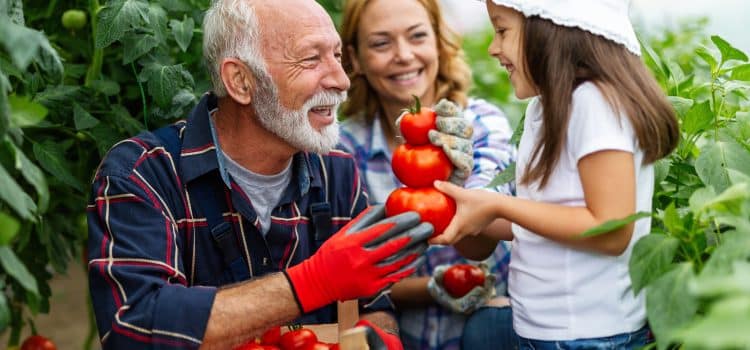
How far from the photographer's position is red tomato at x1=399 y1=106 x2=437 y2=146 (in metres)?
2.28

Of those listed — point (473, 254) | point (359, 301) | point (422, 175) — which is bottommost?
point (359, 301)

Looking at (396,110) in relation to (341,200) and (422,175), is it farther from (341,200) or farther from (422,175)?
(422,175)

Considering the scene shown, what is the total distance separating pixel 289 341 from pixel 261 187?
57cm

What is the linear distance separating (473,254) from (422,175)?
0.54 metres

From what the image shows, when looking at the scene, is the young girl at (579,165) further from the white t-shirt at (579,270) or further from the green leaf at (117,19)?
the green leaf at (117,19)

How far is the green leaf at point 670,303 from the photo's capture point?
168 cm

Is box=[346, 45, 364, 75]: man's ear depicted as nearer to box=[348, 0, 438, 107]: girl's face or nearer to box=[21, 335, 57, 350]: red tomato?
box=[348, 0, 438, 107]: girl's face

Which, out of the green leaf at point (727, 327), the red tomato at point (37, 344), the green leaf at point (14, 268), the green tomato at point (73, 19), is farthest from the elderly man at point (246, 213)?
the green leaf at point (727, 327)

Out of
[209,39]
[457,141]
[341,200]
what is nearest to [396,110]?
[341,200]

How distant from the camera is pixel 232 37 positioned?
2740 mm

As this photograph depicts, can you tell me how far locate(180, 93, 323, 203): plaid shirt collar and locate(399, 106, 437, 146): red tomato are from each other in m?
0.62

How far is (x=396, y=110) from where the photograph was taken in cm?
368

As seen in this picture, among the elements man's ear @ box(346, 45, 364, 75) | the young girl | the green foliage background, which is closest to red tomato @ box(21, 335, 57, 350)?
the green foliage background

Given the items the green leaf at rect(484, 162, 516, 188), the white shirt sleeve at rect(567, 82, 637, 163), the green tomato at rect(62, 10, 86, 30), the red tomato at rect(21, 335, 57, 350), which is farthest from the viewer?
the red tomato at rect(21, 335, 57, 350)
